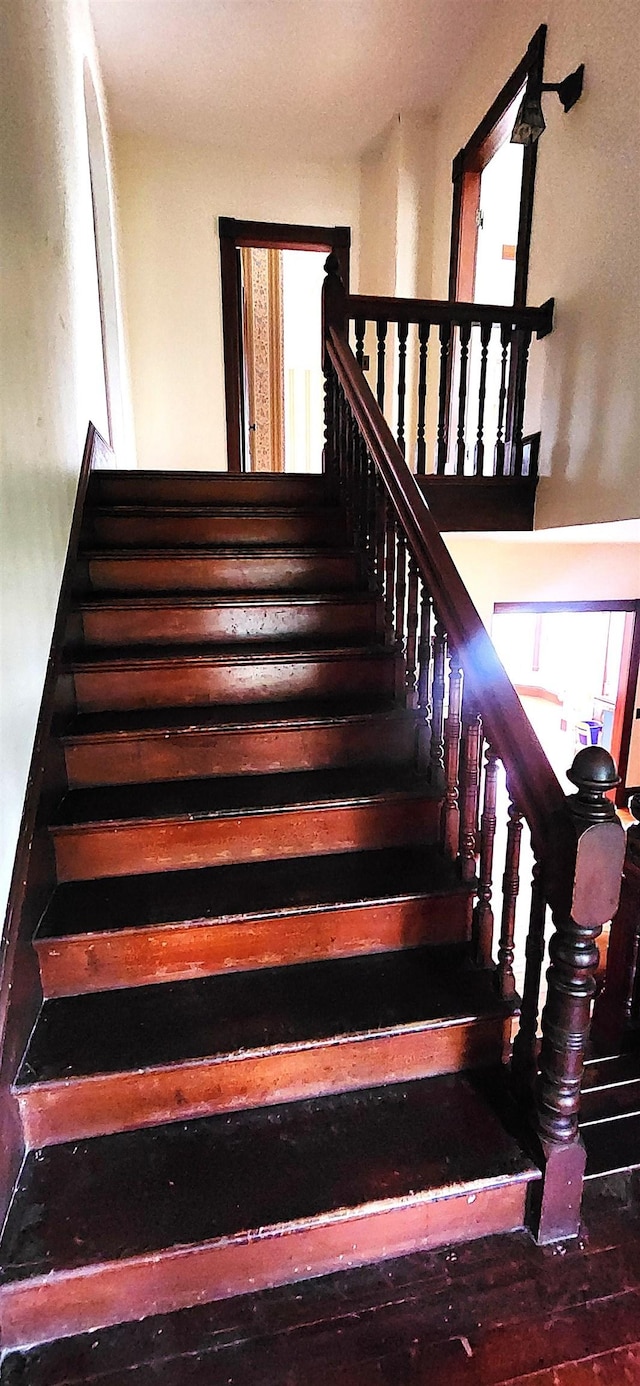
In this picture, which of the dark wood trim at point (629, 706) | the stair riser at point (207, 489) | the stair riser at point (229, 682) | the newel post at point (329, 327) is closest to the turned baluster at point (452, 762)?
the stair riser at point (229, 682)

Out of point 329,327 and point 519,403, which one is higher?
point 329,327

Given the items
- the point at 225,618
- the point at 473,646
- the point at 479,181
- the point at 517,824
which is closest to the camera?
the point at 517,824

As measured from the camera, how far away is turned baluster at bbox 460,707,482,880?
62.7 inches

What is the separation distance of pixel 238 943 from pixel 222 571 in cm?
142

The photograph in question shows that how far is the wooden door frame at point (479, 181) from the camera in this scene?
10.2 ft

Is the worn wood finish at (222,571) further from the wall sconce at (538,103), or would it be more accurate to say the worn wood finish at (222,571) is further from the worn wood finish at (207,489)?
the wall sconce at (538,103)

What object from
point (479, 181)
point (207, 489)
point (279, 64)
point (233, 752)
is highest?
point (279, 64)

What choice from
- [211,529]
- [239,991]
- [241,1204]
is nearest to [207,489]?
[211,529]

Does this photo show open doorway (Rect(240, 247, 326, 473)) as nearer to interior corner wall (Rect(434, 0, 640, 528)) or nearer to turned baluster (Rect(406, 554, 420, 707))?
→ interior corner wall (Rect(434, 0, 640, 528))

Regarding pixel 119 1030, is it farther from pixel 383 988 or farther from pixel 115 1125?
pixel 383 988

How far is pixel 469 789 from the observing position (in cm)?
A: 166

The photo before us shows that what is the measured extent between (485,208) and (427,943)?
170 inches

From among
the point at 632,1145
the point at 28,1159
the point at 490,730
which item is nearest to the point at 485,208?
the point at 490,730

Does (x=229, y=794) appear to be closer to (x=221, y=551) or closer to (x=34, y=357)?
(x=221, y=551)
